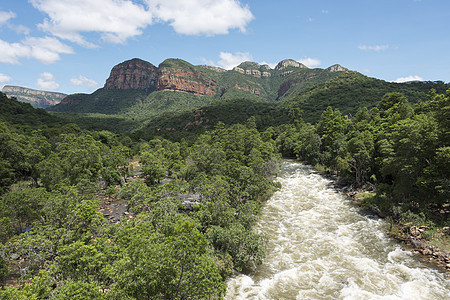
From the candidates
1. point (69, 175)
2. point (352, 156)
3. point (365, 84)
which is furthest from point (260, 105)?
point (69, 175)

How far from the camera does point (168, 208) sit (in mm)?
19906

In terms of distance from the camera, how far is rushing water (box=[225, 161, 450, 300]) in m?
17.3

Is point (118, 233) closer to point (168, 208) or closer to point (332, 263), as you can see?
point (168, 208)

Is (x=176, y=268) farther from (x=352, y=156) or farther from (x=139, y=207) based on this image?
(x=352, y=156)

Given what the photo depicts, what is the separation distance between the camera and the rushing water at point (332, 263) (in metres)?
17.3


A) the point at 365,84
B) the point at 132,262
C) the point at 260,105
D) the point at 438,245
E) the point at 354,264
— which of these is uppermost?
the point at 365,84

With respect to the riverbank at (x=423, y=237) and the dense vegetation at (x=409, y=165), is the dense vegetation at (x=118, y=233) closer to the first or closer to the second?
the dense vegetation at (x=409, y=165)

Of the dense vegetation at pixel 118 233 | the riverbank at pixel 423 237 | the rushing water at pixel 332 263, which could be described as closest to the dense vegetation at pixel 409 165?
the riverbank at pixel 423 237

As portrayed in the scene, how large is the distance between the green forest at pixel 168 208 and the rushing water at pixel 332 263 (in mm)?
2199

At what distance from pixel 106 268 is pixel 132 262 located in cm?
131

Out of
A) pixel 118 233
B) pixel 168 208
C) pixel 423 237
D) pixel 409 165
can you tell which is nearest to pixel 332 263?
pixel 423 237

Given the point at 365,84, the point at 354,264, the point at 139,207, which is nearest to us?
the point at 354,264

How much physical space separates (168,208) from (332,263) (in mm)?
16242

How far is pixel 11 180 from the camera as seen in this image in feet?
111
